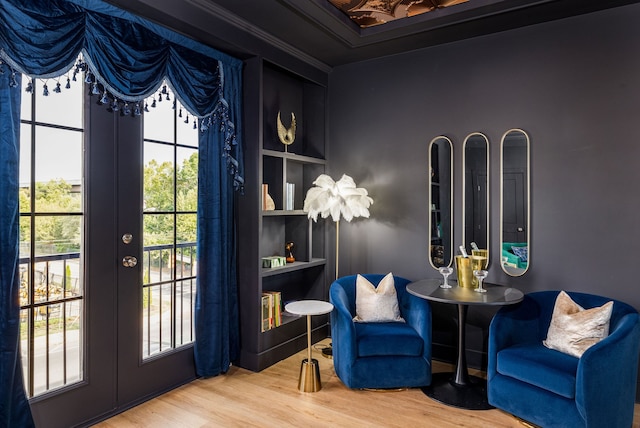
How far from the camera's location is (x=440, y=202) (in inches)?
143

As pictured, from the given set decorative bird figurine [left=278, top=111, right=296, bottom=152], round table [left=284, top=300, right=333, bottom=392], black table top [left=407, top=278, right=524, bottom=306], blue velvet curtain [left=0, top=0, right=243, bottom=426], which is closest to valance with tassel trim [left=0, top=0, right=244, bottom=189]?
blue velvet curtain [left=0, top=0, right=243, bottom=426]

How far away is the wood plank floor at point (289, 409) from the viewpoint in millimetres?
2588

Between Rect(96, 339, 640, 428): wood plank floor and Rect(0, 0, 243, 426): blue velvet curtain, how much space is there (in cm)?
35

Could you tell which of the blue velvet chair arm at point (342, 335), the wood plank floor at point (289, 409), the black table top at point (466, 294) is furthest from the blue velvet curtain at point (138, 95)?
the black table top at point (466, 294)

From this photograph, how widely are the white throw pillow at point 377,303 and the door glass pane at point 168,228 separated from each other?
1.30 m

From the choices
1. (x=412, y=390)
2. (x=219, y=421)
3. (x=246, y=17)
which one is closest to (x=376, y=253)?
(x=412, y=390)

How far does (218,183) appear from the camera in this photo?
3.25 m

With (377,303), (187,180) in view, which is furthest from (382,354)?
(187,180)

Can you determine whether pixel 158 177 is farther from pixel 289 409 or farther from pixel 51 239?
pixel 289 409

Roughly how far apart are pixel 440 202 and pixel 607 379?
5.79 ft

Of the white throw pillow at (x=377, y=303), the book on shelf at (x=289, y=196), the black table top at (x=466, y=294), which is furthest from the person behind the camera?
the book on shelf at (x=289, y=196)

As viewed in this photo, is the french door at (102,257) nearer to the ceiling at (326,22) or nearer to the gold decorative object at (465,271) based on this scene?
the ceiling at (326,22)

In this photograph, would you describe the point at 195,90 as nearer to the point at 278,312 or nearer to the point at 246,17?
the point at 246,17

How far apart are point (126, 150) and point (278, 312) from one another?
1793 millimetres
